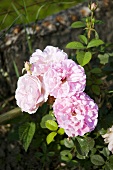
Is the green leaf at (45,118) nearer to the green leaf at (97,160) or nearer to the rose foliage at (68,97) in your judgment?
the rose foliage at (68,97)

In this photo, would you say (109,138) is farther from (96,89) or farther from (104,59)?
(104,59)

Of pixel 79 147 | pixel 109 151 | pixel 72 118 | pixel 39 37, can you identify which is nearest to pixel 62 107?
pixel 72 118

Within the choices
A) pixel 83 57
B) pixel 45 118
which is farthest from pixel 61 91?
pixel 45 118

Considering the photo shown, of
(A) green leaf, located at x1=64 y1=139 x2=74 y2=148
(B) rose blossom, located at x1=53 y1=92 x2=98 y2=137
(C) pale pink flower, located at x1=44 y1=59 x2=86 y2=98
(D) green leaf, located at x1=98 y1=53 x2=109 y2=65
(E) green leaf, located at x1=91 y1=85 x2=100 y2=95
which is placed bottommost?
(A) green leaf, located at x1=64 y1=139 x2=74 y2=148

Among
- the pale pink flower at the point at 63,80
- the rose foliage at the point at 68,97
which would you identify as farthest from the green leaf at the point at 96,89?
the pale pink flower at the point at 63,80

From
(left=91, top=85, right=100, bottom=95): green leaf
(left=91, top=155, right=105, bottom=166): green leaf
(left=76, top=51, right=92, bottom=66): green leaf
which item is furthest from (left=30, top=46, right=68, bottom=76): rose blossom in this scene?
(left=91, top=155, right=105, bottom=166): green leaf

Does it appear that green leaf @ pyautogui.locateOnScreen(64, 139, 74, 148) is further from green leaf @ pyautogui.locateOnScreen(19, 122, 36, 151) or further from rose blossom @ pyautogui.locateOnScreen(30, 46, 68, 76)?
rose blossom @ pyautogui.locateOnScreen(30, 46, 68, 76)

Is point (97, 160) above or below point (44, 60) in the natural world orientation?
below
